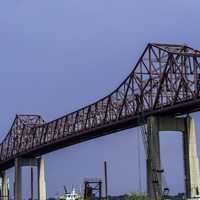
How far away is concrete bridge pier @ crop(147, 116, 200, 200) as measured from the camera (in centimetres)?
11669

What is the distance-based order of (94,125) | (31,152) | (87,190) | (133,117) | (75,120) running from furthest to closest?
(31,152) → (75,120) → (94,125) → (133,117) → (87,190)

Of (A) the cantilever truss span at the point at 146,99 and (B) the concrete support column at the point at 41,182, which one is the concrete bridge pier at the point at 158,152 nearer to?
(A) the cantilever truss span at the point at 146,99

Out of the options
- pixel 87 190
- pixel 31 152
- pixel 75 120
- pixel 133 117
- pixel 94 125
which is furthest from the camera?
pixel 31 152

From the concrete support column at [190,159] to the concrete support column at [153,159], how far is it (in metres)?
4.32

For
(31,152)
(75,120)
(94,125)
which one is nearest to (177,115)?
(94,125)

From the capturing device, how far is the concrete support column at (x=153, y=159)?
116 metres

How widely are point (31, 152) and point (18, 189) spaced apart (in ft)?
38.2

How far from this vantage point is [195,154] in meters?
120

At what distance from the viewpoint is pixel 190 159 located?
4680 inches

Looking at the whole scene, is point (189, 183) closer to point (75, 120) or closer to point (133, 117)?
point (133, 117)

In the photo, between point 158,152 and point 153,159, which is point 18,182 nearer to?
point 158,152

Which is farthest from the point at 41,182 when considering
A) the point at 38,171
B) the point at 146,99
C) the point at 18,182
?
the point at 146,99

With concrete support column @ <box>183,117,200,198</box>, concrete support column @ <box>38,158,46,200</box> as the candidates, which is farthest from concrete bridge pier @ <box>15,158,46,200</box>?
concrete support column @ <box>183,117,200,198</box>

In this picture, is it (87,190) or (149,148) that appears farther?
Answer: (149,148)
